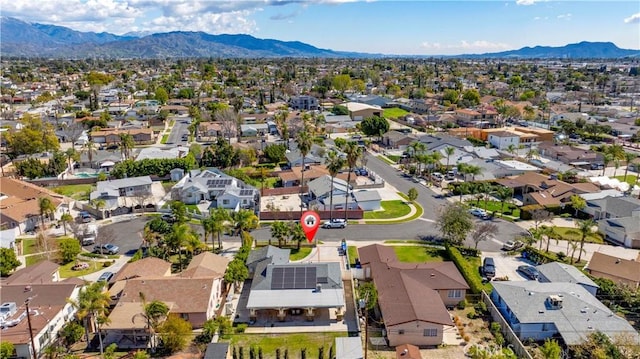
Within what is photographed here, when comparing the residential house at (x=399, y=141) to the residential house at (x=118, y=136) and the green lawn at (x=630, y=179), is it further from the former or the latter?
the residential house at (x=118, y=136)

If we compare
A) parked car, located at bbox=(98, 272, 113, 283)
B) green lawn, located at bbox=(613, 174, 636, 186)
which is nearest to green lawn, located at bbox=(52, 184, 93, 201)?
parked car, located at bbox=(98, 272, 113, 283)

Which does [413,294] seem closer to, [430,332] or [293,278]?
[430,332]

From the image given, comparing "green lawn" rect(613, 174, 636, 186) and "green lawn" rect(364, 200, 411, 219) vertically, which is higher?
"green lawn" rect(613, 174, 636, 186)

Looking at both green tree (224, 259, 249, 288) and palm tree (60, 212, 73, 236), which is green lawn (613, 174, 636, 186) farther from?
palm tree (60, 212, 73, 236)

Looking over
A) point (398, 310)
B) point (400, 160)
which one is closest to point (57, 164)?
point (400, 160)

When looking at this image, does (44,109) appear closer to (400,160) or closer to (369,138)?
(369,138)
